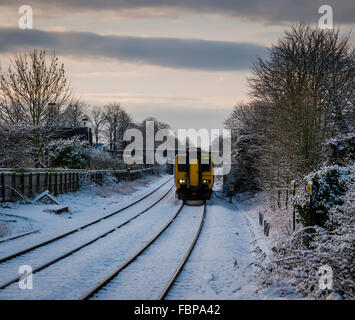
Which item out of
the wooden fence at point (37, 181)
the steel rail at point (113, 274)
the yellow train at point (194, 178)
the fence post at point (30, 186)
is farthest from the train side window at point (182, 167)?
the steel rail at point (113, 274)

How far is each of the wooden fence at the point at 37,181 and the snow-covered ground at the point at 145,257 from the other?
98cm

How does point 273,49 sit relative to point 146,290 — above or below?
above

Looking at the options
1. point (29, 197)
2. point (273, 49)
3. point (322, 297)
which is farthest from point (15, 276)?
point (273, 49)

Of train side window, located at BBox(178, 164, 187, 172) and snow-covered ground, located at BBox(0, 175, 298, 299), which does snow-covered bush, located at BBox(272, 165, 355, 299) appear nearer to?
snow-covered ground, located at BBox(0, 175, 298, 299)

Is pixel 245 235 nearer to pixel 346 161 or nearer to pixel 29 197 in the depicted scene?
pixel 346 161

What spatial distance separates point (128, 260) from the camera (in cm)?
1049

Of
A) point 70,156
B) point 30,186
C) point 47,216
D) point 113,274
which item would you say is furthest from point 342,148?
point 70,156

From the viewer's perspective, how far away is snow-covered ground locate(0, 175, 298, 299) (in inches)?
321

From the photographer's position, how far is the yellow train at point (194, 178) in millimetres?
24781

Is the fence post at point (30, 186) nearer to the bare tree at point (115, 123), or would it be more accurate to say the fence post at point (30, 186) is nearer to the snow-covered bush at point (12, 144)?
the snow-covered bush at point (12, 144)

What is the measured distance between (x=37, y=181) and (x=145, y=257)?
11.7m

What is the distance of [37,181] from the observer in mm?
20828

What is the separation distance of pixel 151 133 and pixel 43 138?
269ft

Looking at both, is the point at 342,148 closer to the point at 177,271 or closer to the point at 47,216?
the point at 177,271
